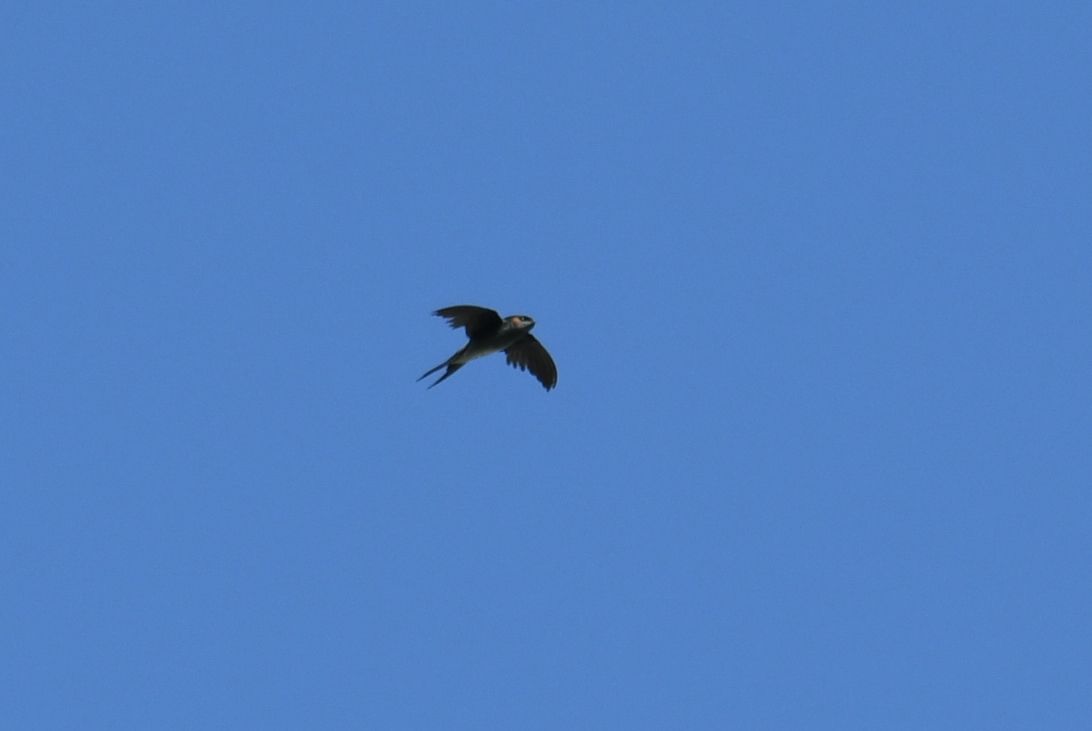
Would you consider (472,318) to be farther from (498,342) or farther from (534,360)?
(534,360)

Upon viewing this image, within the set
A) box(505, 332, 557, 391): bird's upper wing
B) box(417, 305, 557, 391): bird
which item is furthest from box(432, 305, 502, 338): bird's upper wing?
box(505, 332, 557, 391): bird's upper wing

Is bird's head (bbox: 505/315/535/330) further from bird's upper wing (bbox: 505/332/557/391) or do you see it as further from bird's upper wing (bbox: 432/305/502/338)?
bird's upper wing (bbox: 505/332/557/391)

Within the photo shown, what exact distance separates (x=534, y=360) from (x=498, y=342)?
1.10 meters

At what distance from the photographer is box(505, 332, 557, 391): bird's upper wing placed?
26.2m

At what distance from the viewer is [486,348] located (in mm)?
25531

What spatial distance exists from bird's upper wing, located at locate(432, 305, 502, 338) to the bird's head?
0.62 feet

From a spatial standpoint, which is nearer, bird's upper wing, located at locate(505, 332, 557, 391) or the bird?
the bird

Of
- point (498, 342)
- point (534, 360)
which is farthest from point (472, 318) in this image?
point (534, 360)

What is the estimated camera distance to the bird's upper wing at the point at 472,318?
24766 mm

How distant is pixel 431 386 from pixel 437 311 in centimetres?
143

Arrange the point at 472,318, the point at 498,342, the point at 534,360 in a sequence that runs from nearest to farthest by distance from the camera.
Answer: the point at 472,318 → the point at 498,342 → the point at 534,360

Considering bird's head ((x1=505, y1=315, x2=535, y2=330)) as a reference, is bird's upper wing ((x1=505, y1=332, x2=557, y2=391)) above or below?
above

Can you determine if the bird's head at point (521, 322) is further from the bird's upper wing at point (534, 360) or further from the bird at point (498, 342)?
the bird's upper wing at point (534, 360)

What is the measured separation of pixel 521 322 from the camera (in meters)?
25.2
